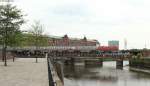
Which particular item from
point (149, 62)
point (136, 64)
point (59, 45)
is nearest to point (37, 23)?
point (149, 62)

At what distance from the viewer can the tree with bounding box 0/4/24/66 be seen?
53.2m

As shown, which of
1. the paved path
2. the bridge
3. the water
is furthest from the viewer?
the bridge

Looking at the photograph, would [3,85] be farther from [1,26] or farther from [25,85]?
[1,26]

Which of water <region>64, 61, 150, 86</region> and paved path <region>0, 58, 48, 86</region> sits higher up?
paved path <region>0, 58, 48, 86</region>

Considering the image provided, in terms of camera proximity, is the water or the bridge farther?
the bridge

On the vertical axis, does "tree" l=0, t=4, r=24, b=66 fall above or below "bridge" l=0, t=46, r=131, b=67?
above

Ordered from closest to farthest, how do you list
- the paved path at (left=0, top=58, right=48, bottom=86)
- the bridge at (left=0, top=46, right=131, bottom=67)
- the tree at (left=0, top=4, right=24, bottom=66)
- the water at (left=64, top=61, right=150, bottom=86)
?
the paved path at (left=0, top=58, right=48, bottom=86) → the tree at (left=0, top=4, right=24, bottom=66) → the water at (left=64, top=61, right=150, bottom=86) → the bridge at (left=0, top=46, right=131, bottom=67)

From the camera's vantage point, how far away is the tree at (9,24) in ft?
175

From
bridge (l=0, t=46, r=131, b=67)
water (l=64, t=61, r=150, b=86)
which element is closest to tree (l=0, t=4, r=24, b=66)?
water (l=64, t=61, r=150, b=86)

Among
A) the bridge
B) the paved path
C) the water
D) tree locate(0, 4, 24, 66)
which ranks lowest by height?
the water

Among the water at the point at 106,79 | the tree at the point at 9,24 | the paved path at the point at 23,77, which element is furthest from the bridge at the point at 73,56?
the paved path at the point at 23,77

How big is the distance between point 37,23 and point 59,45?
111367 millimetres

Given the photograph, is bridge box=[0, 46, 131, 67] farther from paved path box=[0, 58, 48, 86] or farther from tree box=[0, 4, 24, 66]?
paved path box=[0, 58, 48, 86]

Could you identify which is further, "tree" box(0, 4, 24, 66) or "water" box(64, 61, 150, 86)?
"water" box(64, 61, 150, 86)
